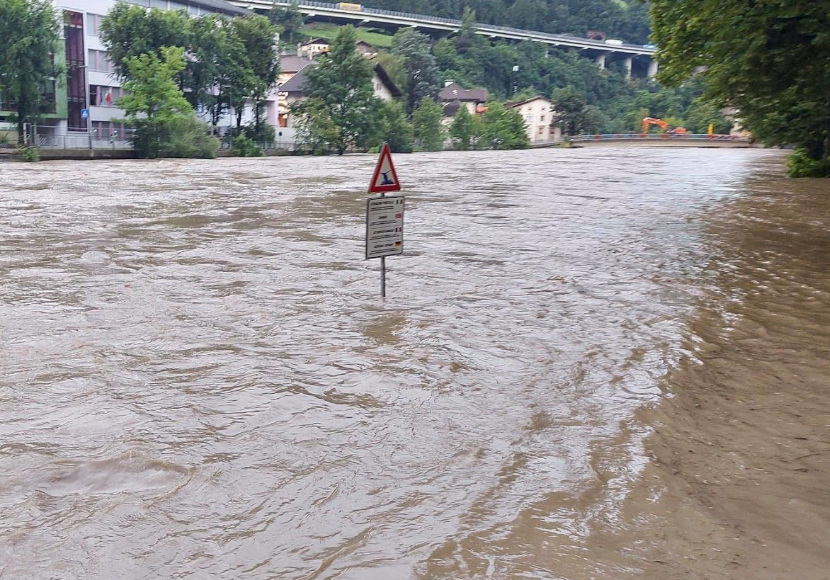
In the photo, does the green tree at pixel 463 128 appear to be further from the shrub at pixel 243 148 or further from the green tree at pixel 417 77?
the shrub at pixel 243 148

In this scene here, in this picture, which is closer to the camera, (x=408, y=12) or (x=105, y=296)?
(x=105, y=296)

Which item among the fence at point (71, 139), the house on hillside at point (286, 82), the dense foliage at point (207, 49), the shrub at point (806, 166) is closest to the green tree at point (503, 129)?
the house on hillside at point (286, 82)

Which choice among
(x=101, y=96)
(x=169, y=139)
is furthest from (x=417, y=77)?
(x=169, y=139)

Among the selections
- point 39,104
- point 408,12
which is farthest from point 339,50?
point 408,12

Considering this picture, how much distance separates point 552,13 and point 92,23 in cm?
14044

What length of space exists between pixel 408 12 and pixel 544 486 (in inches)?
6794

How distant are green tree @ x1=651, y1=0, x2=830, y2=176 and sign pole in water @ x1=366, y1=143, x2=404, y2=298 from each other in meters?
8.35

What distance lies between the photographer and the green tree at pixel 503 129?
8931 centimetres

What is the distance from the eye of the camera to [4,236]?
13.9 m

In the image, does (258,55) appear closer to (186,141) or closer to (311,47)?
(186,141)

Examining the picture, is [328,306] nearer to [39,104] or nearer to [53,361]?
[53,361]

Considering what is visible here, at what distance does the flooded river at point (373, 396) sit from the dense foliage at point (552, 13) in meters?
166

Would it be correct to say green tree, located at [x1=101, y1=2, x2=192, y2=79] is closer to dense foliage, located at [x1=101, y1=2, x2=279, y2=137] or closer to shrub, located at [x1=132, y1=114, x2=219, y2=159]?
dense foliage, located at [x1=101, y1=2, x2=279, y2=137]

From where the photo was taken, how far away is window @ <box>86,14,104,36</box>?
205 feet
